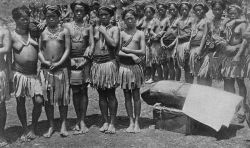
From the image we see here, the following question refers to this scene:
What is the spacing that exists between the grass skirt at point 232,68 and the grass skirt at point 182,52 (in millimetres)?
1578

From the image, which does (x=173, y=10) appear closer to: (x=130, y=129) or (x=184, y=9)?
(x=184, y=9)

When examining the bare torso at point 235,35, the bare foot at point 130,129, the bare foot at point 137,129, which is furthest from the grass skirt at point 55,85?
the bare torso at point 235,35

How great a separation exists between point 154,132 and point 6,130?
255 centimetres

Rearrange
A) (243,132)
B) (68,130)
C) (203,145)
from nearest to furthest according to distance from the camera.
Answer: (203,145)
(243,132)
(68,130)

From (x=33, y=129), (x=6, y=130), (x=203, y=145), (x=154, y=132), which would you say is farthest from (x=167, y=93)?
(x=6, y=130)

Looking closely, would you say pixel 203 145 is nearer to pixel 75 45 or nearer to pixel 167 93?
pixel 167 93

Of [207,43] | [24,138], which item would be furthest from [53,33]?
[207,43]

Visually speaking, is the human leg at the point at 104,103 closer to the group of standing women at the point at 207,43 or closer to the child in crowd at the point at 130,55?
the child in crowd at the point at 130,55

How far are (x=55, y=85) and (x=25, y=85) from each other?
473mm

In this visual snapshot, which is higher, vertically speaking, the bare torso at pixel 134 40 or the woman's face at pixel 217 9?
the woman's face at pixel 217 9

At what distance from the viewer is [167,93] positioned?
6.38 metres

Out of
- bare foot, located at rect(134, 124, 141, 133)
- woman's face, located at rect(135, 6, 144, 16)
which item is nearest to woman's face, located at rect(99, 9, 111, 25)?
bare foot, located at rect(134, 124, 141, 133)

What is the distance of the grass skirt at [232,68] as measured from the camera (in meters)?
6.43

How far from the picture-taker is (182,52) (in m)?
8.27
